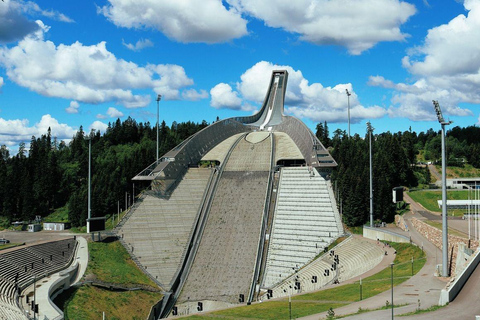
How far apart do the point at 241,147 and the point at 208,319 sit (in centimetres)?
4697

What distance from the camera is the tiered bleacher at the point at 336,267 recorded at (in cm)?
4184

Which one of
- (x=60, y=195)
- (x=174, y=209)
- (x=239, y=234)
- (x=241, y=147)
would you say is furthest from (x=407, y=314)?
(x=60, y=195)

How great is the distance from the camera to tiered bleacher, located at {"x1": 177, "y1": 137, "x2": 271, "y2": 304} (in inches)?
1832

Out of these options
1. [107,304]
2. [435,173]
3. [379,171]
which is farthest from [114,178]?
[435,173]

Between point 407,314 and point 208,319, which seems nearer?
point 407,314

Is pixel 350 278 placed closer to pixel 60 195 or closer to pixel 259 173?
pixel 259 173

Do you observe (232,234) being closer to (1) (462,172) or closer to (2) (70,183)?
(2) (70,183)

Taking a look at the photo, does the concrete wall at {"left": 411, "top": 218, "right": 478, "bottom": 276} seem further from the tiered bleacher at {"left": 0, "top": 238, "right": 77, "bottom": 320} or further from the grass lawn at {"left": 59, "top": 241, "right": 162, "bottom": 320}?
the tiered bleacher at {"left": 0, "top": 238, "right": 77, "bottom": 320}

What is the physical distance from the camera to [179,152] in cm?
6631

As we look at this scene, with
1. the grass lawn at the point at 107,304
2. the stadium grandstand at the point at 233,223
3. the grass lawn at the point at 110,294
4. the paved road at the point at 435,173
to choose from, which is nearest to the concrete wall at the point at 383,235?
the stadium grandstand at the point at 233,223

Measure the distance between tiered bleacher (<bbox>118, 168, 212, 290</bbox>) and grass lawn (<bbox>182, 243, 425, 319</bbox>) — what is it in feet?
54.1

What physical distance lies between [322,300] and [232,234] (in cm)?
2414

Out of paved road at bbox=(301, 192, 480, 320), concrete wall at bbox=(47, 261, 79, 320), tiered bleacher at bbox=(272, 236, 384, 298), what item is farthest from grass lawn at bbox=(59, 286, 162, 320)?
paved road at bbox=(301, 192, 480, 320)

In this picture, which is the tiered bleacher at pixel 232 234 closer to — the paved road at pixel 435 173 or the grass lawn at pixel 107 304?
the grass lawn at pixel 107 304
